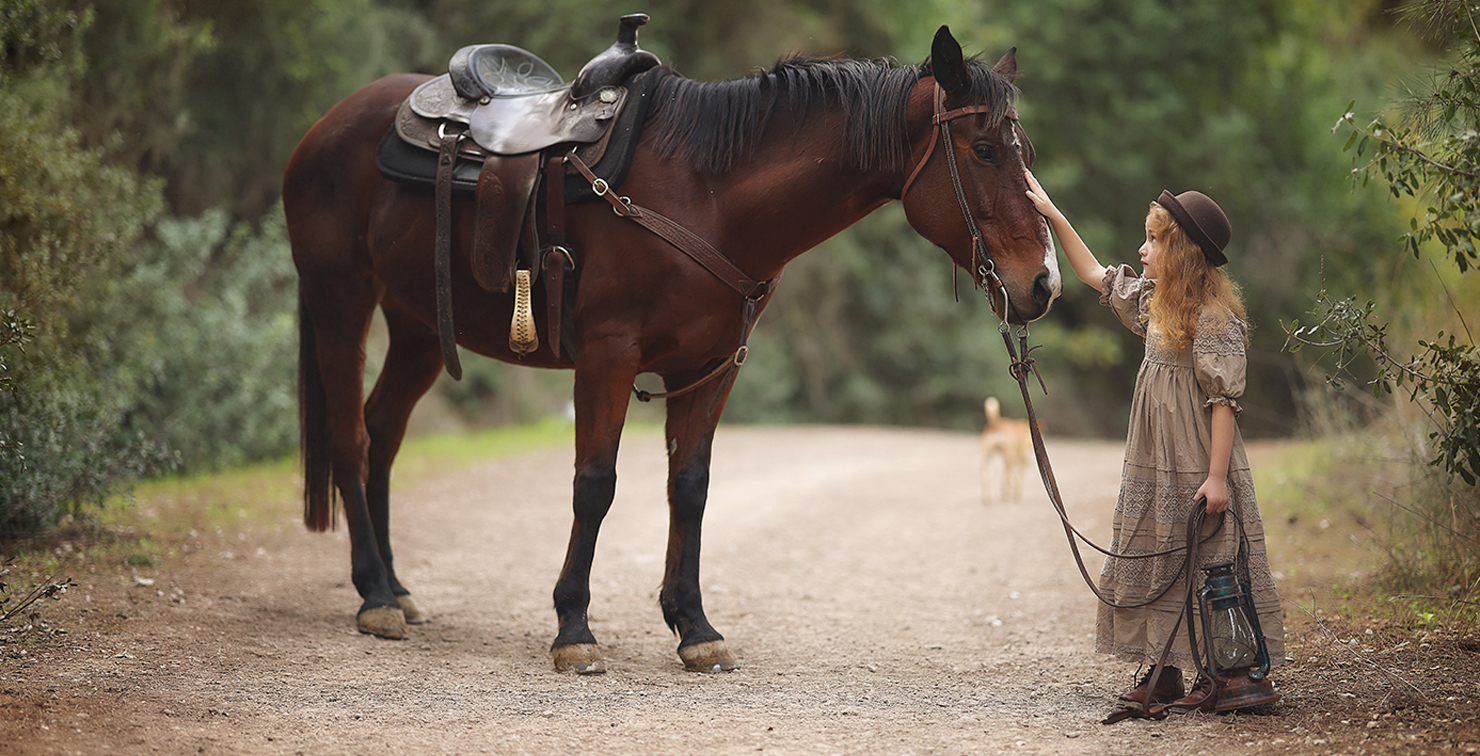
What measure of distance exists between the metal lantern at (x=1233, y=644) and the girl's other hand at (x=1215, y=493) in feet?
0.64

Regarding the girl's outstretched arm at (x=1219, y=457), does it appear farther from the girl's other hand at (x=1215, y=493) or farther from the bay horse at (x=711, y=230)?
the bay horse at (x=711, y=230)

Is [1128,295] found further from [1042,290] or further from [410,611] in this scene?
[410,611]

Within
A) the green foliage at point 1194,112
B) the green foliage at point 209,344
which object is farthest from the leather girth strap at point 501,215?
the green foliage at point 1194,112

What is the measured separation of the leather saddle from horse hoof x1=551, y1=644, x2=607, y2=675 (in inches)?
46.8

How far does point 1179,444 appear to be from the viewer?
11.8 ft

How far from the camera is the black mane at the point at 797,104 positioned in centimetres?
403

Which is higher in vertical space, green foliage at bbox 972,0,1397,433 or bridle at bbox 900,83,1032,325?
green foliage at bbox 972,0,1397,433

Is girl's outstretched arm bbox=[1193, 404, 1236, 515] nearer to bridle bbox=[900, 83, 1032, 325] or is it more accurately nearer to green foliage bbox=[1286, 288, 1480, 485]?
green foliage bbox=[1286, 288, 1480, 485]

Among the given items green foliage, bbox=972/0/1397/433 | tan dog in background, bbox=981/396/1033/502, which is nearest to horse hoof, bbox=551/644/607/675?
tan dog in background, bbox=981/396/1033/502

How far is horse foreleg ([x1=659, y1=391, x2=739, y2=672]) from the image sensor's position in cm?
445

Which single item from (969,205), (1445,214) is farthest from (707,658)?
(1445,214)

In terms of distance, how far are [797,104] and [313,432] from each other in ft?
9.59

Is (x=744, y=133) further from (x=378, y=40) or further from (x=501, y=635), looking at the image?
(x=378, y=40)

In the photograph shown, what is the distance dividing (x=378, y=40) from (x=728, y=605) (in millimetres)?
8505
